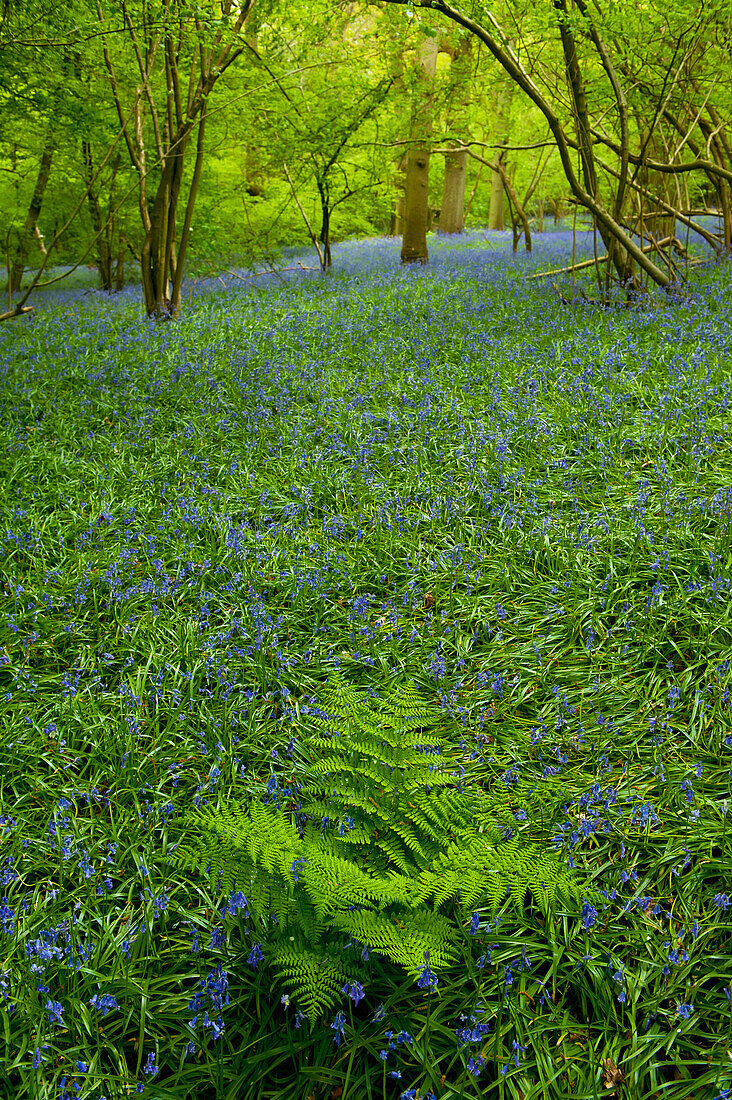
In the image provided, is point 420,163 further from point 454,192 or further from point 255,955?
point 255,955

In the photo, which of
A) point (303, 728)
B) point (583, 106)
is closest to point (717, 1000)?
point (303, 728)

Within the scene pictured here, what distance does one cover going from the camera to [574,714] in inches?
122

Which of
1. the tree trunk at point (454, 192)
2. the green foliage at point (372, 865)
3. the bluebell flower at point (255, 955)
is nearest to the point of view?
the green foliage at point (372, 865)

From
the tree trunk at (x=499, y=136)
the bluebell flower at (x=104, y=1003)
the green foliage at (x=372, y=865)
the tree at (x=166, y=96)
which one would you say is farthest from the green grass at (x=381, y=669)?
the tree trunk at (x=499, y=136)

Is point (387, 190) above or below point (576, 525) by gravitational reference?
above

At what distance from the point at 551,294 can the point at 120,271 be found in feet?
40.5

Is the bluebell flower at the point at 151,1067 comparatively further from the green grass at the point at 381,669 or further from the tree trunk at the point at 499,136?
the tree trunk at the point at 499,136

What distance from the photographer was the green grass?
1996 millimetres

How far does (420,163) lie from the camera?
14156 millimetres

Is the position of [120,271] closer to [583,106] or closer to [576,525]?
[583,106]

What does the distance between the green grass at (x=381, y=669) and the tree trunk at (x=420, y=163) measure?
803 centimetres

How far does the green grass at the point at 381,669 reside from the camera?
1996 millimetres

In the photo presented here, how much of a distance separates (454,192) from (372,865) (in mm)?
20638

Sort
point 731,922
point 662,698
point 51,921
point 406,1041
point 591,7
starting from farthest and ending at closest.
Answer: point 591,7 < point 662,698 < point 51,921 < point 731,922 < point 406,1041
